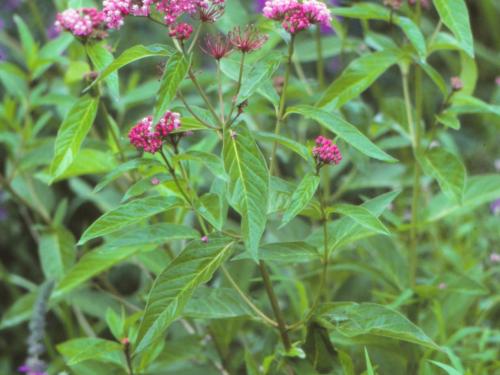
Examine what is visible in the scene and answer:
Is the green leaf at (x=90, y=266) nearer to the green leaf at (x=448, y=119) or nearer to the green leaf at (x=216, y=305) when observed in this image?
the green leaf at (x=216, y=305)

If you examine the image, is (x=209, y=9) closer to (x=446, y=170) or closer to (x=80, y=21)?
(x=80, y=21)

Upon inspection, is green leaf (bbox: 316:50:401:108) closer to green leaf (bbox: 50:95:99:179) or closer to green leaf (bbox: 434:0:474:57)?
green leaf (bbox: 434:0:474:57)

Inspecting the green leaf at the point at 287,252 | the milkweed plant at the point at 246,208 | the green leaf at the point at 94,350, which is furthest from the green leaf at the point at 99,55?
the green leaf at the point at 94,350

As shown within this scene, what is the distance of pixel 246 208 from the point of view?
1046 millimetres

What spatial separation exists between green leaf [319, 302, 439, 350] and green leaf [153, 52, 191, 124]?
0.44 metres

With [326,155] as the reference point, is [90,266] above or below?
below

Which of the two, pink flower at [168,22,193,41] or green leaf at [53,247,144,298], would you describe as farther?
green leaf at [53,247,144,298]

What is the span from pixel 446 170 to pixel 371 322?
0.42 metres

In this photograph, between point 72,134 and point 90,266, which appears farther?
point 90,266

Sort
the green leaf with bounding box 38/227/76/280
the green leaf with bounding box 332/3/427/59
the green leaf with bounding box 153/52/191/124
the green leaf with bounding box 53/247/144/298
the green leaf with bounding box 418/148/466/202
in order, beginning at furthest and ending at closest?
1. the green leaf with bounding box 38/227/76/280
2. the green leaf with bounding box 53/247/144/298
3. the green leaf with bounding box 418/148/466/202
4. the green leaf with bounding box 332/3/427/59
5. the green leaf with bounding box 153/52/191/124

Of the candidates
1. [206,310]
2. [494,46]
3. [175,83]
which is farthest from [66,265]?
[494,46]

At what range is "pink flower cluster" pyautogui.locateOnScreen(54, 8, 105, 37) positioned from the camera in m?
1.26

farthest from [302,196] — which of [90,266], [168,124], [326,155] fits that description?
[90,266]

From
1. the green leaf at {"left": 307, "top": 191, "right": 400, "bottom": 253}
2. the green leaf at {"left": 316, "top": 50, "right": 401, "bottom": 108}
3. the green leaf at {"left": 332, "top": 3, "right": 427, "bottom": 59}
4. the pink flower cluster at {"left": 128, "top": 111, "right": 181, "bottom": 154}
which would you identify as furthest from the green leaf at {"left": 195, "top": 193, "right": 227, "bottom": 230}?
the green leaf at {"left": 332, "top": 3, "right": 427, "bottom": 59}
